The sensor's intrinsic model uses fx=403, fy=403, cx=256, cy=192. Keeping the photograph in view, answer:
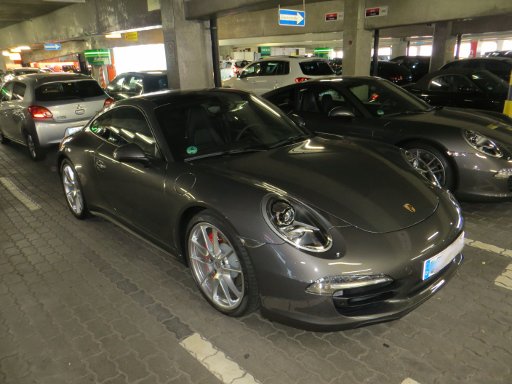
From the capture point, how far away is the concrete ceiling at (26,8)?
1469 centimetres

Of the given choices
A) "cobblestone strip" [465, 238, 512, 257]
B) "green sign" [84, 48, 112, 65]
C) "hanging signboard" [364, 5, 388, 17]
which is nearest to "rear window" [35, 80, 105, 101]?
"cobblestone strip" [465, 238, 512, 257]

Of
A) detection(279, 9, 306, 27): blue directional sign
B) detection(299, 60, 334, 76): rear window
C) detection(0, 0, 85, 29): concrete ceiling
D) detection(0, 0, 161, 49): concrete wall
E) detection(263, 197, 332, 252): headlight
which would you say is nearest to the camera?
detection(263, 197, 332, 252): headlight

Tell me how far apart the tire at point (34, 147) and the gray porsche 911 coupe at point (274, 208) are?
3.93 metres

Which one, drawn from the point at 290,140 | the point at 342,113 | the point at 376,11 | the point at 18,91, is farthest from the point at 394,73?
the point at 290,140

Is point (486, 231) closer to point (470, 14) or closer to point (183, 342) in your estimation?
point (183, 342)

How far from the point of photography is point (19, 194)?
5.75 m

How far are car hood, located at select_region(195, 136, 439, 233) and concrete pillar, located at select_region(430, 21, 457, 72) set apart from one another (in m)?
19.3

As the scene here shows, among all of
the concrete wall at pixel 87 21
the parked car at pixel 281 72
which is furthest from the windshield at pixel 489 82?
the concrete wall at pixel 87 21

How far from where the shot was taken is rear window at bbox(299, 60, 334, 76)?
12.0 m

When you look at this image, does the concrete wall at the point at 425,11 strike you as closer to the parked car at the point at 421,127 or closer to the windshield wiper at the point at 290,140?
the parked car at the point at 421,127

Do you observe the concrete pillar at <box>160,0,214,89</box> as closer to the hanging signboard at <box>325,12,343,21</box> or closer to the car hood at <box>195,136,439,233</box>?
the car hood at <box>195,136,439,233</box>

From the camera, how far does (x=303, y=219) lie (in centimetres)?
237

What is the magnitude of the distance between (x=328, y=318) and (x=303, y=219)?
0.57m

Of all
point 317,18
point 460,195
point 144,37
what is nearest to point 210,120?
point 460,195
